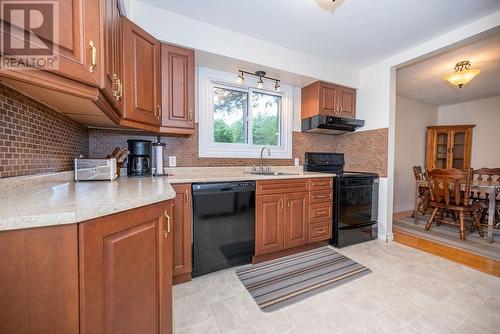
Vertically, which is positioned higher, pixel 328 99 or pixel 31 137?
pixel 328 99

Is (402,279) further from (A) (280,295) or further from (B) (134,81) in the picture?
(B) (134,81)

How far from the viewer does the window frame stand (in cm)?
240

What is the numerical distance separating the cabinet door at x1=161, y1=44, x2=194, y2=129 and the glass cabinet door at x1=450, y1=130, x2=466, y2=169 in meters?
5.68

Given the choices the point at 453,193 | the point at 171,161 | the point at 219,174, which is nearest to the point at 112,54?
the point at 171,161

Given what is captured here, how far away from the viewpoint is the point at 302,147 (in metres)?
3.05

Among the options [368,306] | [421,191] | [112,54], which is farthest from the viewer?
[421,191]

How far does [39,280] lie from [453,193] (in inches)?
174

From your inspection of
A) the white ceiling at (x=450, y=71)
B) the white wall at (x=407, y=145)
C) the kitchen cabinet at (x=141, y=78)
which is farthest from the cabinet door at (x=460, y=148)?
the kitchen cabinet at (x=141, y=78)

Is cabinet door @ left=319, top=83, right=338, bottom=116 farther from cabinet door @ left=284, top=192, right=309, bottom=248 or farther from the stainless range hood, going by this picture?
cabinet door @ left=284, top=192, right=309, bottom=248

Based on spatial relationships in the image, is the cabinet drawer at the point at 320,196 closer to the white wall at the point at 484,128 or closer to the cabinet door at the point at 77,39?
the cabinet door at the point at 77,39

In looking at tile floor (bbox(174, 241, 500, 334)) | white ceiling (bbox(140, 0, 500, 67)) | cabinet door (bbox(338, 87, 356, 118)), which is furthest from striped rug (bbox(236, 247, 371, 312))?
white ceiling (bbox(140, 0, 500, 67))

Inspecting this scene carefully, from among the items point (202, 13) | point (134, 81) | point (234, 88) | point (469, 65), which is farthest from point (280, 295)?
point (469, 65)

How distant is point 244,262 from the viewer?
6.62ft

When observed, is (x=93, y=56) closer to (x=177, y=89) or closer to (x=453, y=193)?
(x=177, y=89)
